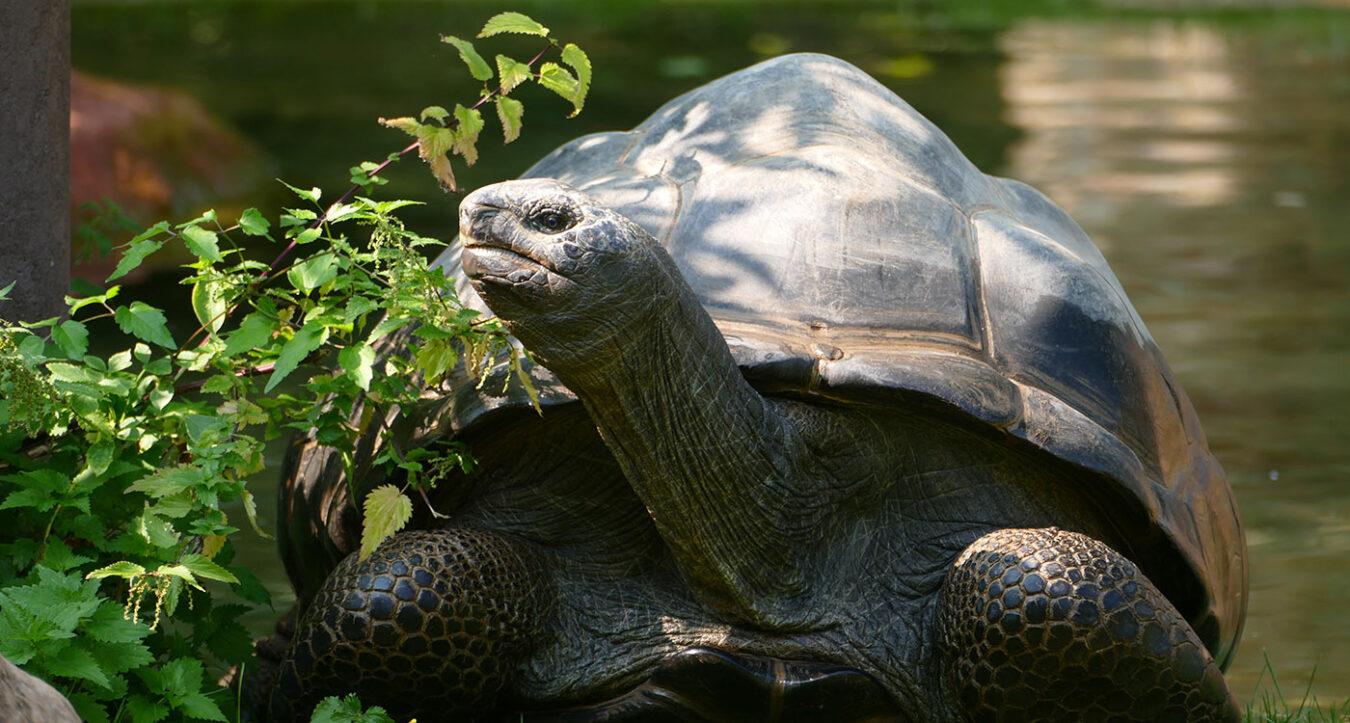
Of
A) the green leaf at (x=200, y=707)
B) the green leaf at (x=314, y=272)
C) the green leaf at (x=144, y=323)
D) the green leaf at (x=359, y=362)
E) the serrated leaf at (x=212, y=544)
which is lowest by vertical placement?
the green leaf at (x=200, y=707)

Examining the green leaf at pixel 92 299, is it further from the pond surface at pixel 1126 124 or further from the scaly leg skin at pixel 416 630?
the pond surface at pixel 1126 124

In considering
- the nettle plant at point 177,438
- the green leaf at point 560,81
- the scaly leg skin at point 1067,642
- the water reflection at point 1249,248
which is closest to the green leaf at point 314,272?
the nettle plant at point 177,438

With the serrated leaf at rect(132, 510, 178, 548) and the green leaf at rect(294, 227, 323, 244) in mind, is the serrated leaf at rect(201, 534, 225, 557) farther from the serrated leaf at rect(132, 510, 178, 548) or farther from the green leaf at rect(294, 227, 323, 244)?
the green leaf at rect(294, 227, 323, 244)

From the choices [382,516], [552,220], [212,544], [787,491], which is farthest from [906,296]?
[212,544]

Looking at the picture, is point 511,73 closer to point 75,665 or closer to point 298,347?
point 298,347

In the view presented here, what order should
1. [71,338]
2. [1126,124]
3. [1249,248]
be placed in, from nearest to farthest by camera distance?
[71,338], [1249,248], [1126,124]

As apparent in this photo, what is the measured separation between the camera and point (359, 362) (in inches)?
95.6

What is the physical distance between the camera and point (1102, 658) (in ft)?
8.17

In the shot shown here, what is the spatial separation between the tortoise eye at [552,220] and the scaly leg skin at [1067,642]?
0.89 m

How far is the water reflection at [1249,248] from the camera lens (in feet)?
13.5

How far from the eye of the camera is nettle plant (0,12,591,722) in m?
2.36

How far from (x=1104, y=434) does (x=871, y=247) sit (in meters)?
0.53

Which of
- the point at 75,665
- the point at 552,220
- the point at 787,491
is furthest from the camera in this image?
the point at 787,491

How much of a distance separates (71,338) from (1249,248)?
673cm
